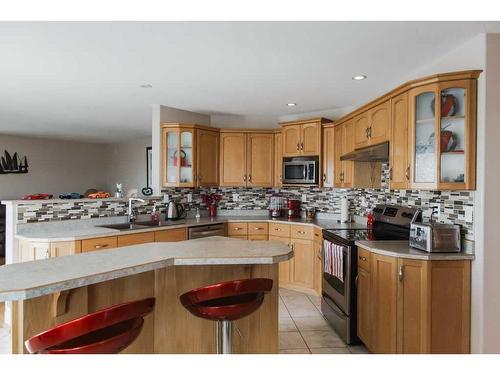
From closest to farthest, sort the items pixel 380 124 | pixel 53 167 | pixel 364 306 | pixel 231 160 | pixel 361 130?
pixel 364 306, pixel 380 124, pixel 361 130, pixel 231 160, pixel 53 167

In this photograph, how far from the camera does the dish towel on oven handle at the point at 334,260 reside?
3135 mm

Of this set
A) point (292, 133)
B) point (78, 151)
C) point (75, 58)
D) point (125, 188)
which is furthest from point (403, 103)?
point (78, 151)

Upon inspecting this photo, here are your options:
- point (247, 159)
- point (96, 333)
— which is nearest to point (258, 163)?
point (247, 159)

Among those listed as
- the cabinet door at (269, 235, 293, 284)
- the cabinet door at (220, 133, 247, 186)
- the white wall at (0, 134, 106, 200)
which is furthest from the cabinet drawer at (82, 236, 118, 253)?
the white wall at (0, 134, 106, 200)

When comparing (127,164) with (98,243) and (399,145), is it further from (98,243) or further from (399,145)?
(399,145)

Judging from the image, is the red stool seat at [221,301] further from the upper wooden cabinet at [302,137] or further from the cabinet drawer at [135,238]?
the upper wooden cabinet at [302,137]

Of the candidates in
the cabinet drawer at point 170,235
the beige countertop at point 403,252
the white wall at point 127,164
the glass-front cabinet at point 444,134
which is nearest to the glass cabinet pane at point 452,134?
the glass-front cabinet at point 444,134

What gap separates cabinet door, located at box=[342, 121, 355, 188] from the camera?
3.98m

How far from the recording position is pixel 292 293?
4406 millimetres

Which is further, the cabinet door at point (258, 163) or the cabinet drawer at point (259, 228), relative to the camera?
the cabinet door at point (258, 163)

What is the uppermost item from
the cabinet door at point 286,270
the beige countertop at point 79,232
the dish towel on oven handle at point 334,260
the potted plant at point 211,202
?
the potted plant at point 211,202

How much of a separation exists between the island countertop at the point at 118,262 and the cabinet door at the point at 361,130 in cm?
179

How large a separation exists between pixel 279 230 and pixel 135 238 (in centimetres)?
186

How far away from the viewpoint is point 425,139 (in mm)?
2678
